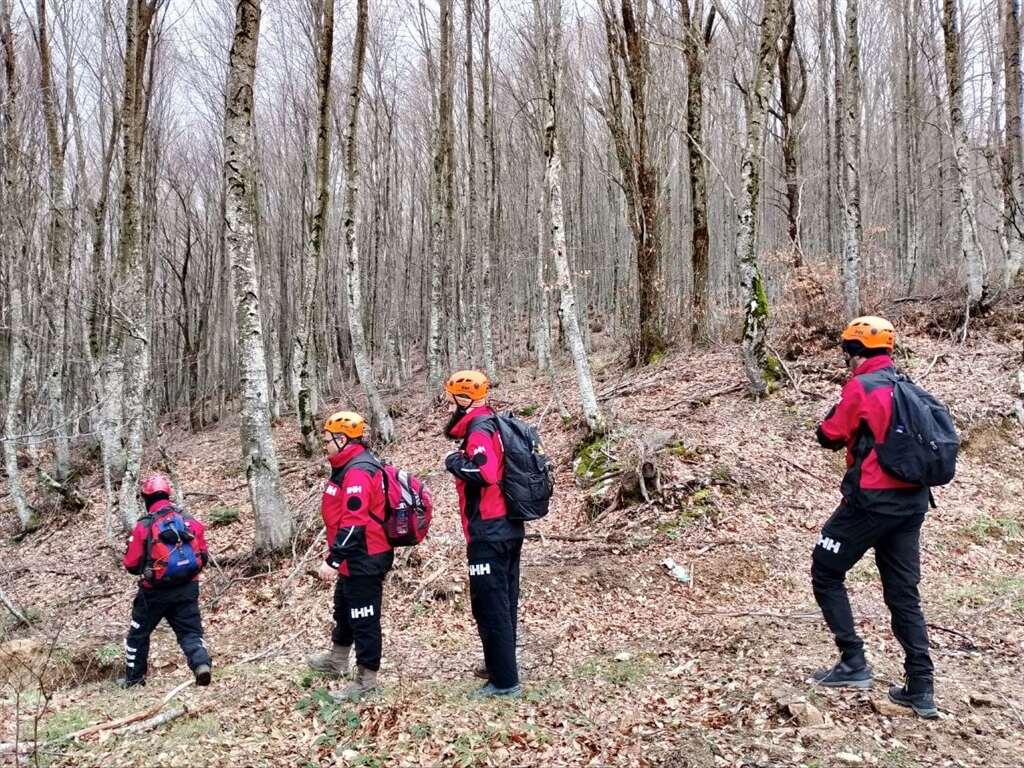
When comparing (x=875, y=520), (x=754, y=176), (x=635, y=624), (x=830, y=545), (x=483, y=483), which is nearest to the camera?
(x=875, y=520)

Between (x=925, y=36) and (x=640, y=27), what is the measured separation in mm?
10479

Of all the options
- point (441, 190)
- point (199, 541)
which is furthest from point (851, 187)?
point (199, 541)

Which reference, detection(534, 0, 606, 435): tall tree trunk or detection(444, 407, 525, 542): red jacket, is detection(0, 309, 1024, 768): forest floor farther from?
detection(444, 407, 525, 542): red jacket

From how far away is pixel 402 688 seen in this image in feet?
14.0

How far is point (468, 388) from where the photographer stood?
407 centimetres

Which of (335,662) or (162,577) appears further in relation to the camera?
(162,577)

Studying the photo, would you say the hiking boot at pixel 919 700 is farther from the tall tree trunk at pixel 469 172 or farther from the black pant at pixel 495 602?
the tall tree trunk at pixel 469 172

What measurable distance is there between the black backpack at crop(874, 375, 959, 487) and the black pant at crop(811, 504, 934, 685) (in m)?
0.27

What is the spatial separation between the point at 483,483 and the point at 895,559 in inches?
90.0

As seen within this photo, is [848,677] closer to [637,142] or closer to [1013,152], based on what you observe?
[637,142]

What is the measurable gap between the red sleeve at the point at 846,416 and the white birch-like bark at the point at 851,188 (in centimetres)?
785

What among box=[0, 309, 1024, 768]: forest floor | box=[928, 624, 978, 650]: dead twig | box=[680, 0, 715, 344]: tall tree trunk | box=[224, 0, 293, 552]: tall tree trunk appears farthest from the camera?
box=[680, 0, 715, 344]: tall tree trunk

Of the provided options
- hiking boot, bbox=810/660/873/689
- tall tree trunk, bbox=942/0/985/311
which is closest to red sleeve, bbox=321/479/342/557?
hiking boot, bbox=810/660/873/689

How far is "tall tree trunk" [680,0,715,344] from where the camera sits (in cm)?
1187
